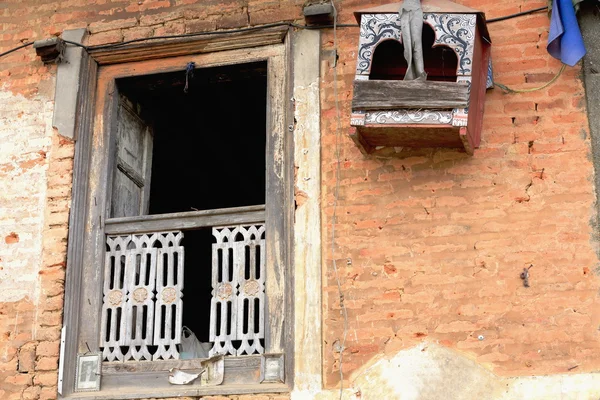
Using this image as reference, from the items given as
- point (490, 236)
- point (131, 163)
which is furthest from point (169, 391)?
point (490, 236)

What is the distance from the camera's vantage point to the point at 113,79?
785cm

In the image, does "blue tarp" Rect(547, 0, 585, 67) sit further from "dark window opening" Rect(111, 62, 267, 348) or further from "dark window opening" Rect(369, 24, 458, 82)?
"dark window opening" Rect(111, 62, 267, 348)

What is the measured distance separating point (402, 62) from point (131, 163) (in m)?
2.20

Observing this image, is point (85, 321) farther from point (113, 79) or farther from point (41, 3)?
point (41, 3)

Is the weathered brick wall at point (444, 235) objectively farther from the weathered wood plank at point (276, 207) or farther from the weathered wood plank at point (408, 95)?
the weathered wood plank at point (408, 95)

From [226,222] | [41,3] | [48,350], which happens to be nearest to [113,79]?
[41,3]

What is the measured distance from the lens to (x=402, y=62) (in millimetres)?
7141

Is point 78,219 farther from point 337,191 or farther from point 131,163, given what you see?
point 337,191

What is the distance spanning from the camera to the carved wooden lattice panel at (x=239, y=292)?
6965 millimetres

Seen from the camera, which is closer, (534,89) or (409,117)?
(409,117)

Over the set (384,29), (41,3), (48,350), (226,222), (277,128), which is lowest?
(48,350)

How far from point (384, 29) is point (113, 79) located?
214cm

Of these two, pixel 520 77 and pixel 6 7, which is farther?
pixel 6 7

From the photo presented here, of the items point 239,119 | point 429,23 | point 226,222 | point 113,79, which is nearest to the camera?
Answer: point 429,23
